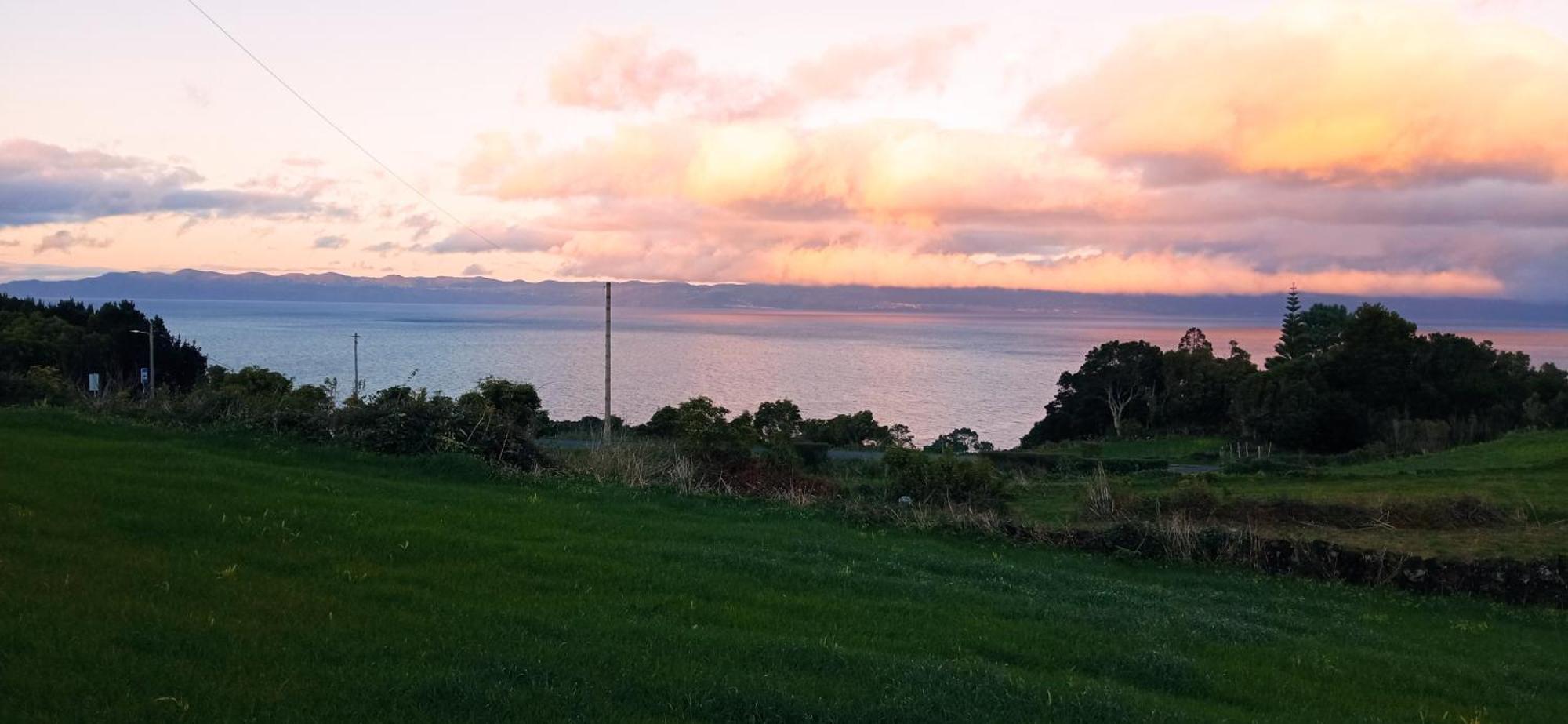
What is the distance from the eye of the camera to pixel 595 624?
729 cm

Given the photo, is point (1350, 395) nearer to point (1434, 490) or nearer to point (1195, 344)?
point (1195, 344)

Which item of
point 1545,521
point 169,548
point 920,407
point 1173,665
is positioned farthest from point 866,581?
point 920,407

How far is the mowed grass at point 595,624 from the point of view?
5734 mm

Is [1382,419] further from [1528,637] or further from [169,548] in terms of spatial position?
[169,548]

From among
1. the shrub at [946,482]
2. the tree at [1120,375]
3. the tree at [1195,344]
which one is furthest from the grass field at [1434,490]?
the tree at [1195,344]

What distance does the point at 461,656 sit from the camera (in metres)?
6.29

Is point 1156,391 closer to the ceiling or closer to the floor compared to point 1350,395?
closer to the floor

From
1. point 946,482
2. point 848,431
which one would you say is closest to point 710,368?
point 848,431

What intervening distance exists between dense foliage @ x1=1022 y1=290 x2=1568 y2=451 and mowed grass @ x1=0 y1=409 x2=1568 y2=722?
40.0 meters

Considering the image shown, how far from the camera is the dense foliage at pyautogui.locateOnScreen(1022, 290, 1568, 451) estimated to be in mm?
51406

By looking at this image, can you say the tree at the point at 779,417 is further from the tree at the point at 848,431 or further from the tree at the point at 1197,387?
the tree at the point at 1197,387

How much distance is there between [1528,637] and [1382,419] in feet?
157

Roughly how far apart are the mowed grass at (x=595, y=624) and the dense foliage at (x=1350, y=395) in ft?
131

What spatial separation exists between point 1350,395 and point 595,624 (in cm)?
5896
